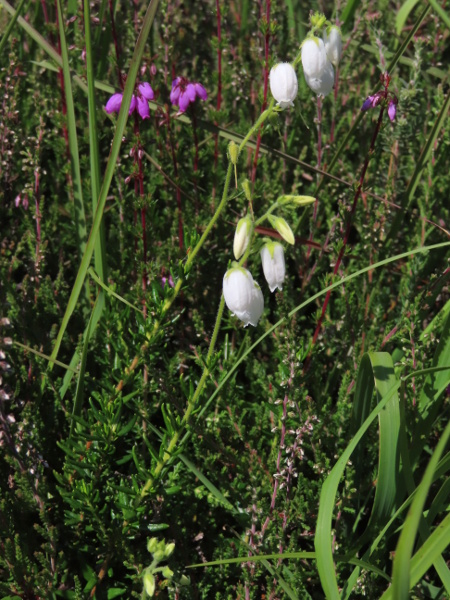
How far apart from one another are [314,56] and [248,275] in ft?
1.99

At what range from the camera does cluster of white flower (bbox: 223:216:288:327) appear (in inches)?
68.1

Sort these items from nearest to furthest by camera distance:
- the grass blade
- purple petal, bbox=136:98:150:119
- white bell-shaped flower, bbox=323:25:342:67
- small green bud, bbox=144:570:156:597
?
the grass blade
small green bud, bbox=144:570:156:597
white bell-shaped flower, bbox=323:25:342:67
purple petal, bbox=136:98:150:119

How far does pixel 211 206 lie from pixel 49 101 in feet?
3.22

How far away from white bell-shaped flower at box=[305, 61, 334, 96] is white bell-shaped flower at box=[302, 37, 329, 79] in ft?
0.05

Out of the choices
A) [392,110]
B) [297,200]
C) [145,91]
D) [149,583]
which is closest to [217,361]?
[297,200]

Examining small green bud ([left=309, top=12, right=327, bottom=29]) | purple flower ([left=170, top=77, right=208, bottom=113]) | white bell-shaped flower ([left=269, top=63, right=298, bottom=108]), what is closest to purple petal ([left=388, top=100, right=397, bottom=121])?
purple flower ([left=170, top=77, right=208, bottom=113])

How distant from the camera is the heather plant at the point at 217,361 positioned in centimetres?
204

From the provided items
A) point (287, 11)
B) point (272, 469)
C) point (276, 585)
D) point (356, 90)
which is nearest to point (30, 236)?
point (272, 469)

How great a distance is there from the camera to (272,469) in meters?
2.34

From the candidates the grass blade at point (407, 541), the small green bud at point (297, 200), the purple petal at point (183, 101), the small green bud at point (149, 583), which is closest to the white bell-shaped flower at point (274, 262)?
the small green bud at point (297, 200)

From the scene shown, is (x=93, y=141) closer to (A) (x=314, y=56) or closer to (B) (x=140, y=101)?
(B) (x=140, y=101)

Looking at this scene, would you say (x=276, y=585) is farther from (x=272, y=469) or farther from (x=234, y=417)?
(x=234, y=417)

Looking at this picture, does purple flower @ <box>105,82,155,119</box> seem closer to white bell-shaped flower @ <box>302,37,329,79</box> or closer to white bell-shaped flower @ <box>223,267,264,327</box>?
white bell-shaped flower @ <box>302,37,329,79</box>

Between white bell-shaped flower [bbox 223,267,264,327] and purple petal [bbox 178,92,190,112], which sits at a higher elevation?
purple petal [bbox 178,92,190,112]
